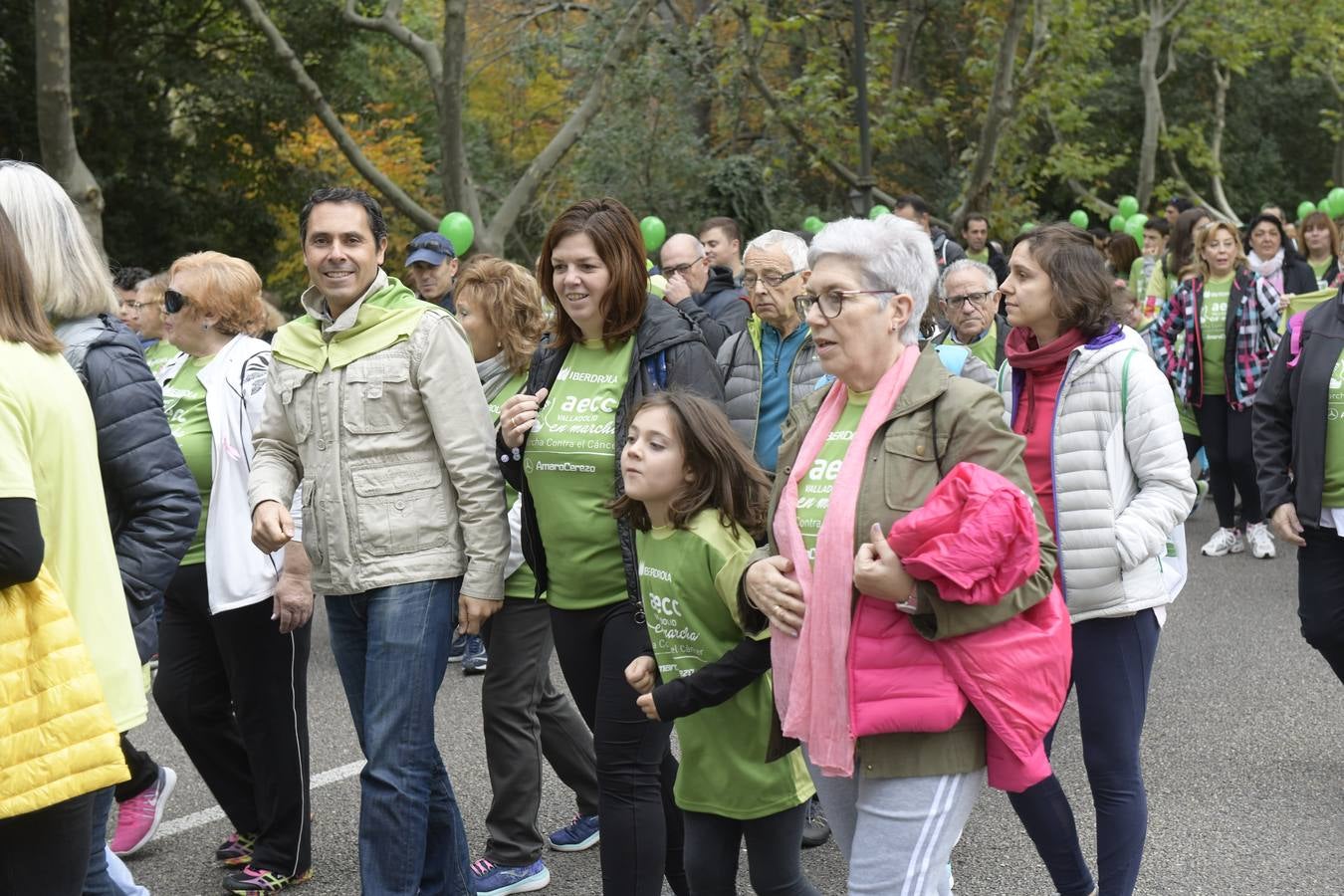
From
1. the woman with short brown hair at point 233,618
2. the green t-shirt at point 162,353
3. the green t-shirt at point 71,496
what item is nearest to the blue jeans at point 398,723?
the woman with short brown hair at point 233,618

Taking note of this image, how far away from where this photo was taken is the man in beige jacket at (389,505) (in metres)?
3.83

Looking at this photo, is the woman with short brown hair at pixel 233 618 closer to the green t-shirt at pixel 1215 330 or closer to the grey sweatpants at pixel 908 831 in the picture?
the grey sweatpants at pixel 908 831

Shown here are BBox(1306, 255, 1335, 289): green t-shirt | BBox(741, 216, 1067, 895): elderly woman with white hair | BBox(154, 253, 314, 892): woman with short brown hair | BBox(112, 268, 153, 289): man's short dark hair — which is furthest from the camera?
BBox(1306, 255, 1335, 289): green t-shirt

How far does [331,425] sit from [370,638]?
1.86 feet

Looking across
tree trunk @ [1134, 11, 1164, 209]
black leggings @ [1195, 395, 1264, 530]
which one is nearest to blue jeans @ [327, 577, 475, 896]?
black leggings @ [1195, 395, 1264, 530]

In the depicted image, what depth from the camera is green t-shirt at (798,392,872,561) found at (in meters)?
2.97

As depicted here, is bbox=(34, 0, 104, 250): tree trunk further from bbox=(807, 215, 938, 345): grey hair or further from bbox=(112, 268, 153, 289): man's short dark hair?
bbox=(807, 215, 938, 345): grey hair

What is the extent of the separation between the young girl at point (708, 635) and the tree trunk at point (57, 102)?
10.1 meters

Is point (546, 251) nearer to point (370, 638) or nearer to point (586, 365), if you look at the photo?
point (586, 365)

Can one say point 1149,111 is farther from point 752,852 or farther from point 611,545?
point 752,852

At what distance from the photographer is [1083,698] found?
394cm

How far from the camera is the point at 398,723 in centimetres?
383

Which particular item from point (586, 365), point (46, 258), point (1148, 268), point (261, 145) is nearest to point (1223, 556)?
point (1148, 268)

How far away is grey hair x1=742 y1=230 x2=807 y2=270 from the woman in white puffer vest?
1.63 metres
